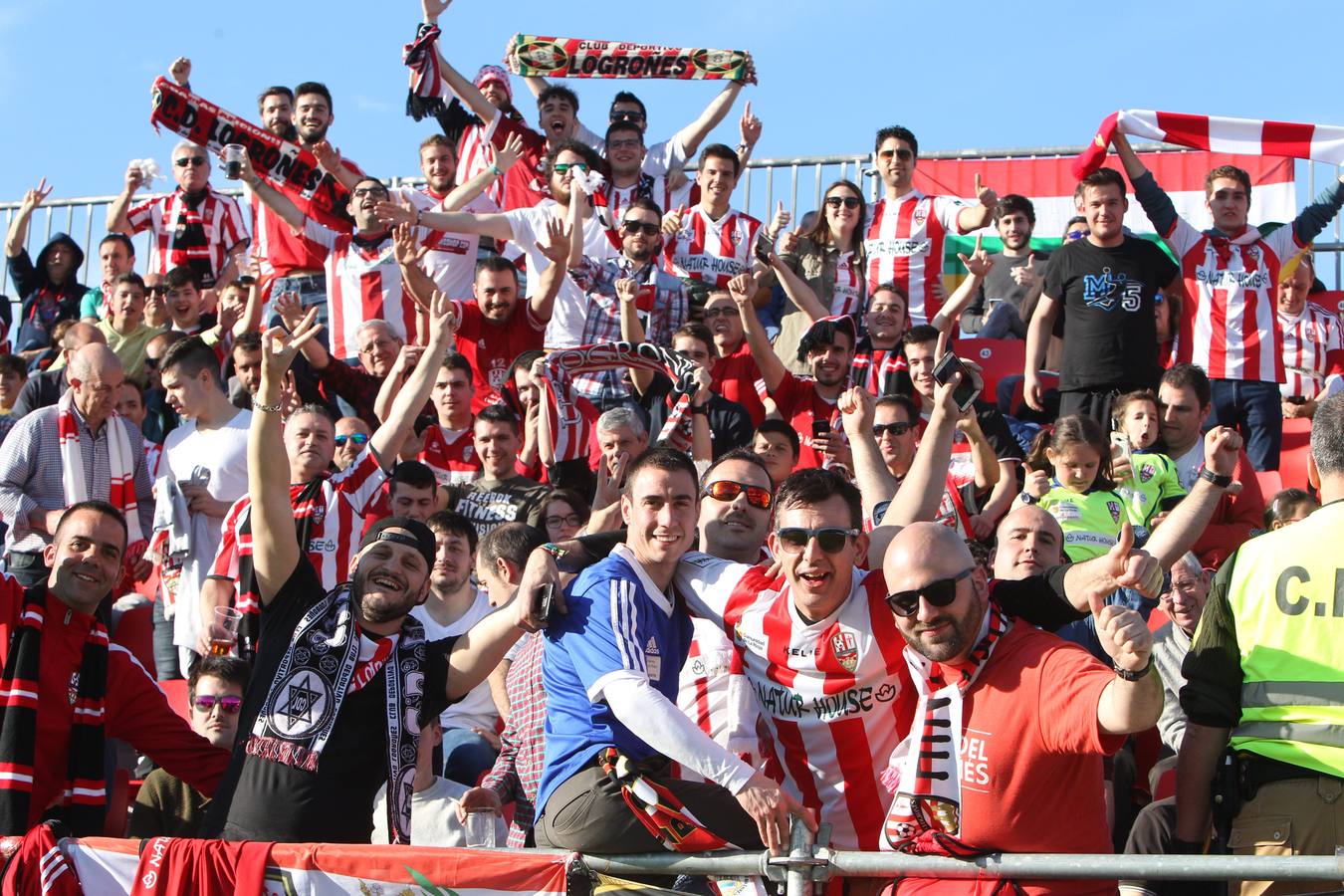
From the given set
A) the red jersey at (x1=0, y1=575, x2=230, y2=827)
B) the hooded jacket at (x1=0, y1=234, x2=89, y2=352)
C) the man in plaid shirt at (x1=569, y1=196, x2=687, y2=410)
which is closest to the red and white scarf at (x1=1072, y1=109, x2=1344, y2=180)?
the man in plaid shirt at (x1=569, y1=196, x2=687, y2=410)

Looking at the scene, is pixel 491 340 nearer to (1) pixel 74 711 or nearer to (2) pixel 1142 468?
(2) pixel 1142 468

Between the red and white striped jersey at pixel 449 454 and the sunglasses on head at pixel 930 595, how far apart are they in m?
5.40

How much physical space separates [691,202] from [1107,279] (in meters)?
3.88

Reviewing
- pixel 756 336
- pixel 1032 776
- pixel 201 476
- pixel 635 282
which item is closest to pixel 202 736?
pixel 201 476

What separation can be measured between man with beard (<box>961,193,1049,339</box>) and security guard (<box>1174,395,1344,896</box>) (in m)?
7.05

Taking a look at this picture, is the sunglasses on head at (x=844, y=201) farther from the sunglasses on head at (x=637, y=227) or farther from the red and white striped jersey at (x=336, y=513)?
the red and white striped jersey at (x=336, y=513)

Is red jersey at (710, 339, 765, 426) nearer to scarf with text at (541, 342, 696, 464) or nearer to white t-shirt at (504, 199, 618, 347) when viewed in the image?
scarf with text at (541, 342, 696, 464)

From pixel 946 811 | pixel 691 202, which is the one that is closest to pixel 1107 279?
pixel 691 202

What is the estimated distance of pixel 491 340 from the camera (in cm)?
1036

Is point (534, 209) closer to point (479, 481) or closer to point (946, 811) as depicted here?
point (479, 481)

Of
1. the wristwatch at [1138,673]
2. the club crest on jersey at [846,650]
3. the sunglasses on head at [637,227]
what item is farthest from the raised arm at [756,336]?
the wristwatch at [1138,673]

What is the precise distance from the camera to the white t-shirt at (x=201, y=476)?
315 inches

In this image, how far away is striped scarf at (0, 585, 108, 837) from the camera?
5.17 metres

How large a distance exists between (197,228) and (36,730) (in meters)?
8.52
